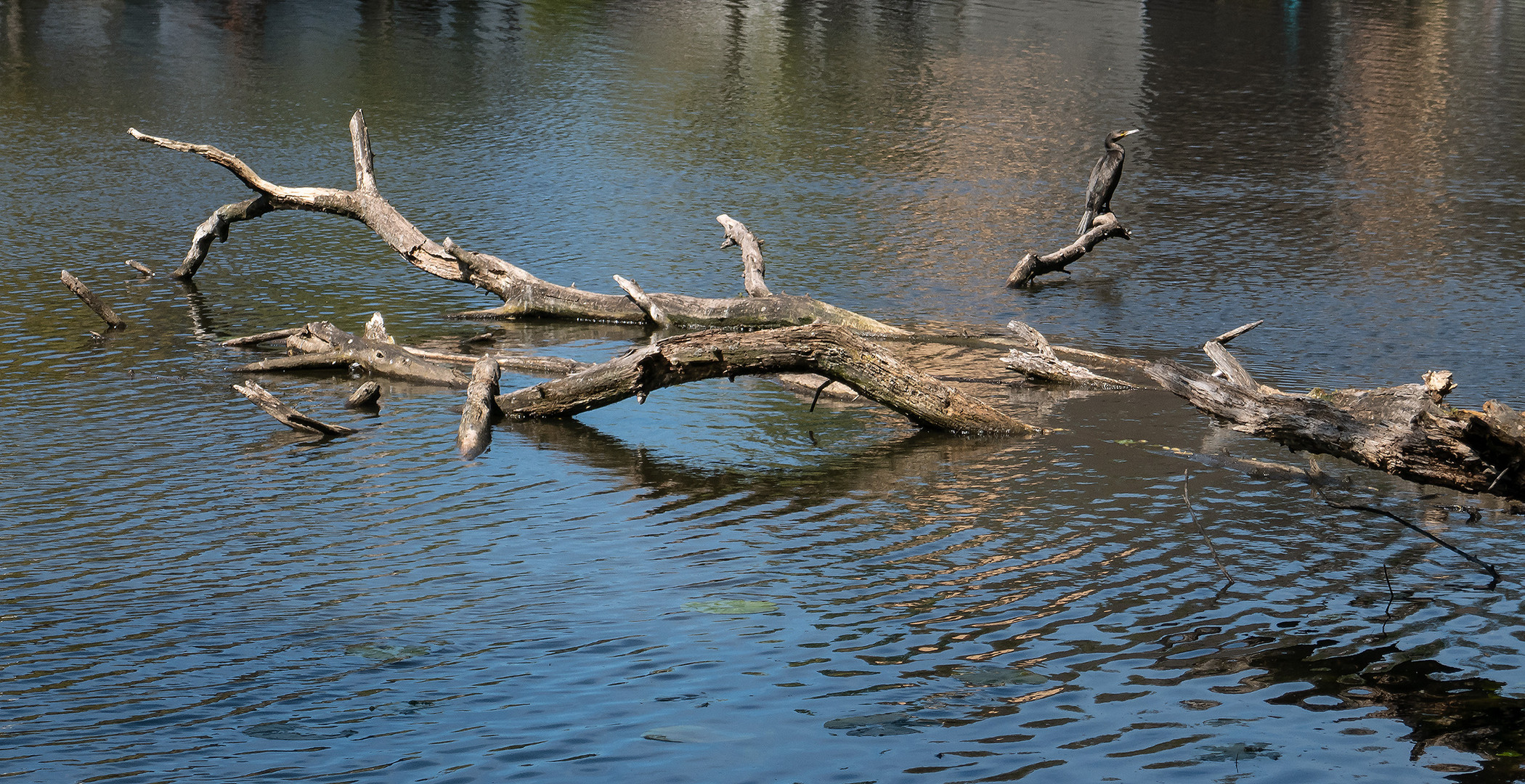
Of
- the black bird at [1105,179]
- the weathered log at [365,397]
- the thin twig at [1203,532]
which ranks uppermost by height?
the black bird at [1105,179]

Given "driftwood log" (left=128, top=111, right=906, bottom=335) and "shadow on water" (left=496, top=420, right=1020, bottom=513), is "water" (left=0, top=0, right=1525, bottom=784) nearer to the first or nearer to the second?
"shadow on water" (left=496, top=420, right=1020, bottom=513)

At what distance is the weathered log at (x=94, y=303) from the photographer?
16.0 metres

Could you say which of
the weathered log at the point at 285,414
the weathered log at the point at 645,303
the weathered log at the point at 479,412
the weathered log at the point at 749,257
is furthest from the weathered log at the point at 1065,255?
the weathered log at the point at 285,414

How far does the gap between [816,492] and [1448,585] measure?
4726 mm

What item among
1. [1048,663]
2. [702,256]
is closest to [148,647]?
[1048,663]

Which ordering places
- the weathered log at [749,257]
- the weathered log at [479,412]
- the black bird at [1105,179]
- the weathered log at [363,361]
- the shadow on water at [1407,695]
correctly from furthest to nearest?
the black bird at [1105,179], the weathered log at [749,257], the weathered log at [363,361], the weathered log at [479,412], the shadow on water at [1407,695]

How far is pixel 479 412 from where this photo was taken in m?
13.4

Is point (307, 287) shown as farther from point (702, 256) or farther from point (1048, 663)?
point (1048, 663)

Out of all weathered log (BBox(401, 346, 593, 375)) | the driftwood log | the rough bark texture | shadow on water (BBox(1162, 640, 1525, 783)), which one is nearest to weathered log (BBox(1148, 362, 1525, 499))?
shadow on water (BBox(1162, 640, 1525, 783))

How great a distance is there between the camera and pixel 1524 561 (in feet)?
32.0

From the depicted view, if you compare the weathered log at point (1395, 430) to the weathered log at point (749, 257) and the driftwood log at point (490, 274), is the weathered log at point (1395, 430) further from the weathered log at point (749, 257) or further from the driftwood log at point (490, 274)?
the weathered log at point (749, 257)

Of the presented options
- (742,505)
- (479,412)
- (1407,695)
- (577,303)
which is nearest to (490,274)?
(577,303)

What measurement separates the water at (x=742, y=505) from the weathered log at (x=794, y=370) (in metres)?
0.40

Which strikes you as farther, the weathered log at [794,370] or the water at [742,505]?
the weathered log at [794,370]
